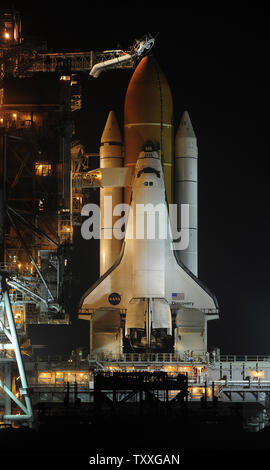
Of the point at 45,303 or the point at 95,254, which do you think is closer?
the point at 45,303

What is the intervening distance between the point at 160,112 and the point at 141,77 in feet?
7.42

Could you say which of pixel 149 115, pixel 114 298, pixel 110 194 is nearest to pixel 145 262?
pixel 114 298

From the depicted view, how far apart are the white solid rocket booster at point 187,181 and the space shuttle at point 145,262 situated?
0.18ft

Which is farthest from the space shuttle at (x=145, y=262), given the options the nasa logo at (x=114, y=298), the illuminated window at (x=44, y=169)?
the illuminated window at (x=44, y=169)

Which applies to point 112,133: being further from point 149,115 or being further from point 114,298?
point 114,298

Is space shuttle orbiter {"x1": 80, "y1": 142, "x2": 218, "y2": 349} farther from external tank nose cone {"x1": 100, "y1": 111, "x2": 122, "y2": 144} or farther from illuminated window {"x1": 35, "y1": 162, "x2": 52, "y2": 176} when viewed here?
illuminated window {"x1": 35, "y1": 162, "x2": 52, "y2": 176}

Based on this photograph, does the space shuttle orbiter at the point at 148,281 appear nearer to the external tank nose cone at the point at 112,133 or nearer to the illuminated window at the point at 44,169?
the external tank nose cone at the point at 112,133

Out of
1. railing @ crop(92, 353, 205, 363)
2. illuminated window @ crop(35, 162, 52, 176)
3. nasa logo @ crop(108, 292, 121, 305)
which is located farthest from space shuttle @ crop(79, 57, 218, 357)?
illuminated window @ crop(35, 162, 52, 176)

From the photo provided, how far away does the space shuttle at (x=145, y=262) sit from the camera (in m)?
67.9

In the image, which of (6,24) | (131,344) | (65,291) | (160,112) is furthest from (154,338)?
(6,24)

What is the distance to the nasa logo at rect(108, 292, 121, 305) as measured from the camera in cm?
7031

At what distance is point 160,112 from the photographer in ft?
236

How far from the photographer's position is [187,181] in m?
73.0
